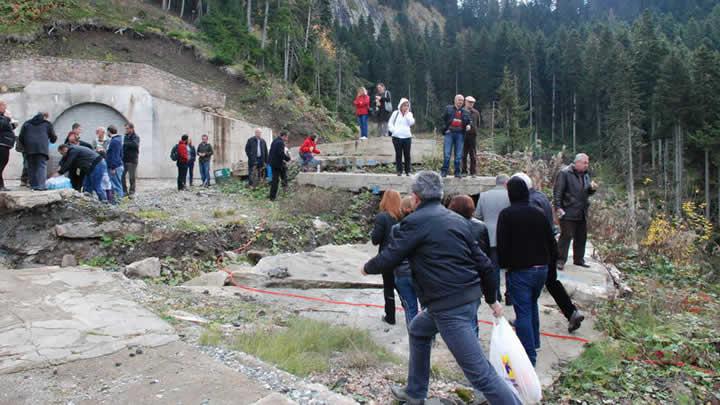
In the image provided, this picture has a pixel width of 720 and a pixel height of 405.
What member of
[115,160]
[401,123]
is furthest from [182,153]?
[401,123]

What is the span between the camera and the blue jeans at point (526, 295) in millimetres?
4723

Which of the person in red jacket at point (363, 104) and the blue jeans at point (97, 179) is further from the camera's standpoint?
the person in red jacket at point (363, 104)

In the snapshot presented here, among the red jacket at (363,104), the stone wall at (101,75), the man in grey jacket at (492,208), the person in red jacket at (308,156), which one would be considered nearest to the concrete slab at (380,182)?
the person in red jacket at (308,156)

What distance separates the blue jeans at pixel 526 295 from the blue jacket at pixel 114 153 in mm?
9688

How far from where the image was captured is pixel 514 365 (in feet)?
12.2

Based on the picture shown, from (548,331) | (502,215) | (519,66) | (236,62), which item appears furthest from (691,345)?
(519,66)

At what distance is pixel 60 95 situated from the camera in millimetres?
18078

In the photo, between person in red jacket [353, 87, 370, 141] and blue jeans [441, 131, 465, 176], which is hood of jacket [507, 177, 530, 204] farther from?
person in red jacket [353, 87, 370, 141]

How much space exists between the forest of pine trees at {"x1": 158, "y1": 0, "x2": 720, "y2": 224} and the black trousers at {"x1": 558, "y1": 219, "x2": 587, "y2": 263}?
1651 cm

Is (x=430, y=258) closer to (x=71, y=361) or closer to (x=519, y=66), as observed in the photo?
(x=71, y=361)

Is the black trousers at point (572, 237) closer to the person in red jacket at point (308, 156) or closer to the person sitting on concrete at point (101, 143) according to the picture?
the person in red jacket at point (308, 156)

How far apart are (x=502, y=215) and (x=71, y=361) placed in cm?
374

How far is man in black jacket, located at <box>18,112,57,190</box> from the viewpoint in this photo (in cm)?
944

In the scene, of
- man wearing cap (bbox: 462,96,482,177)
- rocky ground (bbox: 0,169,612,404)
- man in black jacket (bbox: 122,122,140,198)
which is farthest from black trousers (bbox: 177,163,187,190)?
man wearing cap (bbox: 462,96,482,177)
